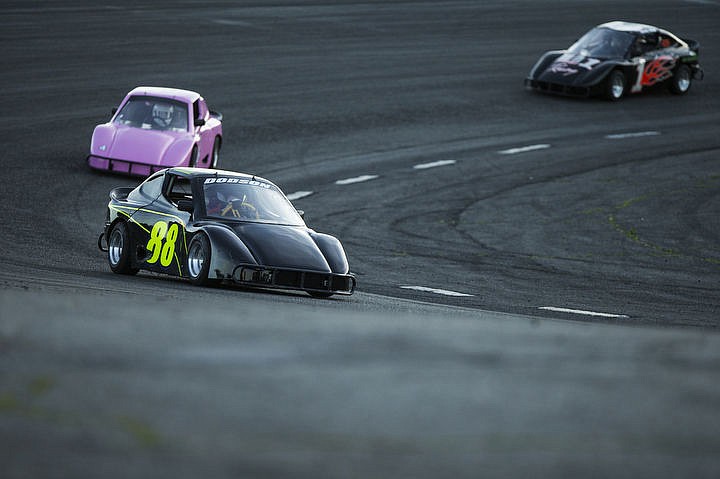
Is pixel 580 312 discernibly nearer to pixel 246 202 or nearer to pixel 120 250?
pixel 246 202

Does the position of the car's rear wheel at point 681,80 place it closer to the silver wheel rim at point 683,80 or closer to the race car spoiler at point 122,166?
the silver wheel rim at point 683,80

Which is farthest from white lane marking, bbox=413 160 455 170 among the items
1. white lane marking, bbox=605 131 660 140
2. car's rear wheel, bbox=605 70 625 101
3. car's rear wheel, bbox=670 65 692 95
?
car's rear wheel, bbox=670 65 692 95

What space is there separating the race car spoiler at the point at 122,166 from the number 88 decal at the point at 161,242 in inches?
270

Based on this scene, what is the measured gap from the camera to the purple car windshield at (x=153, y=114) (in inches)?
788

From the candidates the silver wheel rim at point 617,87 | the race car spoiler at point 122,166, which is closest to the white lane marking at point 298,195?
the race car spoiler at point 122,166

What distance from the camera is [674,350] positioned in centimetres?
554

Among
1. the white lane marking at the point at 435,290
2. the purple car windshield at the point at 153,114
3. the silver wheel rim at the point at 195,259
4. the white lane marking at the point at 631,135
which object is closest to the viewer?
the silver wheel rim at the point at 195,259

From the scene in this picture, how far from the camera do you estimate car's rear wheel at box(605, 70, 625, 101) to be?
95.7 ft

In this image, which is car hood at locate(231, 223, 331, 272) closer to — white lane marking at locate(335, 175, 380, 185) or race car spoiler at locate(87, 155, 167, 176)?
race car spoiler at locate(87, 155, 167, 176)

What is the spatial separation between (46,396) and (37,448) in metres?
0.49

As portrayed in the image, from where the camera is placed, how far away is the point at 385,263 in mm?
15055

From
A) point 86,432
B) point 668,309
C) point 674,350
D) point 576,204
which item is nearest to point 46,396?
point 86,432

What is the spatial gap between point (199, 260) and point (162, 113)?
29.8 ft

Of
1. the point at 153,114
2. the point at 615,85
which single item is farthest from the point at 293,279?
the point at 615,85
